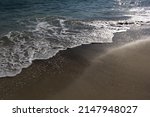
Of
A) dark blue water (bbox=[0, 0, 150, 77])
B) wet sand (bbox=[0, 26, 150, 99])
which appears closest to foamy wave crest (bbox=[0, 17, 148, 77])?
dark blue water (bbox=[0, 0, 150, 77])

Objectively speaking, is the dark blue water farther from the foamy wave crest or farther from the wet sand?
the wet sand

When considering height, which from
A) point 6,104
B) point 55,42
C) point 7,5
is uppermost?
point 7,5

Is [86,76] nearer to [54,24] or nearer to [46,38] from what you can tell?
[46,38]

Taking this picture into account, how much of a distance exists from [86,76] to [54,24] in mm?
5512

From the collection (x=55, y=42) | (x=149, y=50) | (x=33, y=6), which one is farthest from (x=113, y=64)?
(x=33, y=6)

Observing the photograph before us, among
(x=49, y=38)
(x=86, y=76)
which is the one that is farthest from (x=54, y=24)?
(x=86, y=76)

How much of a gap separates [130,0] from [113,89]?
14475mm

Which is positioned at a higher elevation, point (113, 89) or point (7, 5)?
point (7, 5)

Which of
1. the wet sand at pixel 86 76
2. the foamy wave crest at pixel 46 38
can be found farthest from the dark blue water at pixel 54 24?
the wet sand at pixel 86 76

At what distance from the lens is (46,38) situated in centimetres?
1000

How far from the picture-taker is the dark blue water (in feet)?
28.3

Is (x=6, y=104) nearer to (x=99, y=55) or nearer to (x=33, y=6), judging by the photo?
(x=99, y=55)

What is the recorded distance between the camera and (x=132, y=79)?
22.7ft

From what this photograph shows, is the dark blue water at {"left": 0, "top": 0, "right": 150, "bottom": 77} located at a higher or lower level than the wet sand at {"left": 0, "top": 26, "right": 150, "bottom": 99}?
higher
